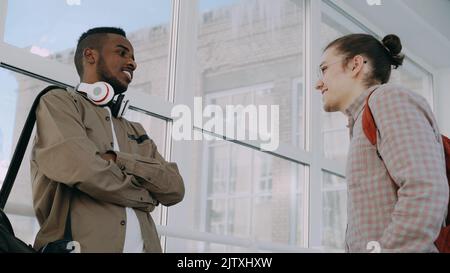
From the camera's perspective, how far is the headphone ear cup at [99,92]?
179 cm

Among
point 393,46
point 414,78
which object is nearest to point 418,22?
point 414,78

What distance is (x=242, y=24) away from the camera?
335 centimetres

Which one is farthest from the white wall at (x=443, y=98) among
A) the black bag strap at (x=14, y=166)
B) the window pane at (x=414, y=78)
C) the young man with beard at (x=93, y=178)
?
the black bag strap at (x=14, y=166)

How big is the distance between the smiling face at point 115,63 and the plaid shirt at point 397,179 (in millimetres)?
829

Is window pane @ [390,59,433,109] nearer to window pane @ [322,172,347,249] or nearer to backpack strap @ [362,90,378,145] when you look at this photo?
window pane @ [322,172,347,249]

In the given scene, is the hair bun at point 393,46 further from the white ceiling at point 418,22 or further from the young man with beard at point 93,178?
the white ceiling at point 418,22

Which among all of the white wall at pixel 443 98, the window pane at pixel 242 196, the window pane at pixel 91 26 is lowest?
the window pane at pixel 242 196

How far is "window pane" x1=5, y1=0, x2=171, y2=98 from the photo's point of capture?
6.90 ft

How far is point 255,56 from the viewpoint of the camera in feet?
11.1

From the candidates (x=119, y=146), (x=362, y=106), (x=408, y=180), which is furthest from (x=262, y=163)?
(x=408, y=180)

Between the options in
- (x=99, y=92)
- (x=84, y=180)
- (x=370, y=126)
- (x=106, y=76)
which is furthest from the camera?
(x=106, y=76)

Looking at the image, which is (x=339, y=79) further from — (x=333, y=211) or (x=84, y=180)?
(x=333, y=211)

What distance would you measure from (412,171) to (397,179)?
0.14ft

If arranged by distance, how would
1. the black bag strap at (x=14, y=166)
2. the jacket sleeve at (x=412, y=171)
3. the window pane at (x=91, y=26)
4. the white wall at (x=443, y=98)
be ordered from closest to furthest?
1. the jacket sleeve at (x=412, y=171)
2. the black bag strap at (x=14, y=166)
3. the window pane at (x=91, y=26)
4. the white wall at (x=443, y=98)
